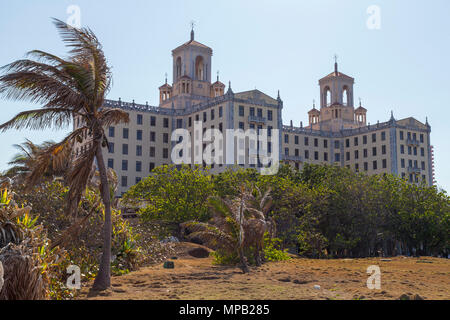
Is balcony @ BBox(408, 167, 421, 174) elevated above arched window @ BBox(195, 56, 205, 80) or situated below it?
below

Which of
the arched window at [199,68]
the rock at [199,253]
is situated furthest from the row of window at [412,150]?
the rock at [199,253]

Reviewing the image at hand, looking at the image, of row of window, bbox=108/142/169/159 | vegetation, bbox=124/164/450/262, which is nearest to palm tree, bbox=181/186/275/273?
vegetation, bbox=124/164/450/262

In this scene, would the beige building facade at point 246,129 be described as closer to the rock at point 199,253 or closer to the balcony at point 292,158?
the balcony at point 292,158

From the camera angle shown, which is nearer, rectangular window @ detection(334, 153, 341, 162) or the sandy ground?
the sandy ground

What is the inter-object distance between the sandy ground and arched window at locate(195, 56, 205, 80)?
75.7 meters

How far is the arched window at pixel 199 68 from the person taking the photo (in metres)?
99.1

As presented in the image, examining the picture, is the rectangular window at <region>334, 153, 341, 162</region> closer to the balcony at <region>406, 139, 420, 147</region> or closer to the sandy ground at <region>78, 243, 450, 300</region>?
the balcony at <region>406, 139, 420, 147</region>

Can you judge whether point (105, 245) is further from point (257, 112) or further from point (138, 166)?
point (138, 166)

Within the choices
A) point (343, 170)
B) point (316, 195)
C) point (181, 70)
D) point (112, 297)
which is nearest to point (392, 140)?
point (181, 70)

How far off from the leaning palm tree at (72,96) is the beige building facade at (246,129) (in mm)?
57768

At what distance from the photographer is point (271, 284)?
20.2 m

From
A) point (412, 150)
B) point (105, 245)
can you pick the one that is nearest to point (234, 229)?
point (105, 245)

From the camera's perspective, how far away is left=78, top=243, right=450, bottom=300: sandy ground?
17500mm
